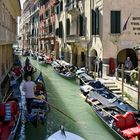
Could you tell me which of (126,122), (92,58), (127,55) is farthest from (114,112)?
(92,58)

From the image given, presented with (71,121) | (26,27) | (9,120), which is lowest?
(71,121)

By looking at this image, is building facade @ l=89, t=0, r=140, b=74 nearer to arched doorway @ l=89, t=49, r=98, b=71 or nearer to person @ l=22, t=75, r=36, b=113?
arched doorway @ l=89, t=49, r=98, b=71

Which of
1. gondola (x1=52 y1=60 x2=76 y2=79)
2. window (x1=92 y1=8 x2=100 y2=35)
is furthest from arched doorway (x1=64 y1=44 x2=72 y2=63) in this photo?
window (x1=92 y1=8 x2=100 y2=35)

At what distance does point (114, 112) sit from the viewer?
12.9 m

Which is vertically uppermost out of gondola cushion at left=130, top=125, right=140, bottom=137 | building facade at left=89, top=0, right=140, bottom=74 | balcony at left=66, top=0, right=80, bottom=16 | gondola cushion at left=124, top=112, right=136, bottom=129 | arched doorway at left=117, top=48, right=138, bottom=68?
balcony at left=66, top=0, right=80, bottom=16

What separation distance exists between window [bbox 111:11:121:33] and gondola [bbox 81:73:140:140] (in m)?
4.40

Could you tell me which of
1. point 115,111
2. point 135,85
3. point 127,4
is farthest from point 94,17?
point 115,111

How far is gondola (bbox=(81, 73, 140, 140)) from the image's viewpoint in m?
10.8

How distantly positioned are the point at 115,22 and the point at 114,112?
957cm

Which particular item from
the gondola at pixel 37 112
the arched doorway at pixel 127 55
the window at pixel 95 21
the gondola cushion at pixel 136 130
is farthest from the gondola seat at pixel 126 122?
the window at pixel 95 21

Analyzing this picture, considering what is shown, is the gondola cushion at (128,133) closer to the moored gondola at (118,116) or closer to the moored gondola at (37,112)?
the moored gondola at (118,116)

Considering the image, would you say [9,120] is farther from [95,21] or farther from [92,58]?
[92,58]

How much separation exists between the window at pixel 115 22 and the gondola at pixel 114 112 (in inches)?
173

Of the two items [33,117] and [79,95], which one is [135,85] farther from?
Answer: [33,117]
